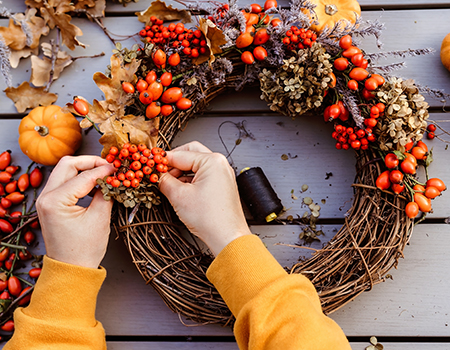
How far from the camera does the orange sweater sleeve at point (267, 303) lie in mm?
873

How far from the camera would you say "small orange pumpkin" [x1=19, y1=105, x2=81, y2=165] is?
1.31m

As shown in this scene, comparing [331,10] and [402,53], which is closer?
[402,53]

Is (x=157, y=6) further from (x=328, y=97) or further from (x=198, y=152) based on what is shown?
(x=328, y=97)

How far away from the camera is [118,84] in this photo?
1.15 meters

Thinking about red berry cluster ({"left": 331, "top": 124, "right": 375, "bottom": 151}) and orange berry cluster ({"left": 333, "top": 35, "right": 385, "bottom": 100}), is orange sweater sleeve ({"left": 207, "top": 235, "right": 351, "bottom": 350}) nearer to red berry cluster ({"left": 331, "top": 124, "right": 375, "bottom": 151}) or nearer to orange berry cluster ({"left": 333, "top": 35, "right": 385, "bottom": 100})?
red berry cluster ({"left": 331, "top": 124, "right": 375, "bottom": 151})

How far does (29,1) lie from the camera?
1417 mm

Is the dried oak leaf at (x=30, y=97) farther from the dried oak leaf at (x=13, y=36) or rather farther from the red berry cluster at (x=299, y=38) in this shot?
the red berry cluster at (x=299, y=38)

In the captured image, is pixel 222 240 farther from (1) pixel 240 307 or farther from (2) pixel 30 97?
(2) pixel 30 97

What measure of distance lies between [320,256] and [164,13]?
3.92 feet

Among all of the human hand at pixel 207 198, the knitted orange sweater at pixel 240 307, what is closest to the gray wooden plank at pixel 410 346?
the knitted orange sweater at pixel 240 307

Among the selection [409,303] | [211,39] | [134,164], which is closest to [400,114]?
[211,39]

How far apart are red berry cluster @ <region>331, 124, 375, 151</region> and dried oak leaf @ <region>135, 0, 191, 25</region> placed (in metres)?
0.79

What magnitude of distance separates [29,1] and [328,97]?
1.36 m

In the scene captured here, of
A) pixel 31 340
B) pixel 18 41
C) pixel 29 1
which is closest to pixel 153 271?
pixel 31 340
